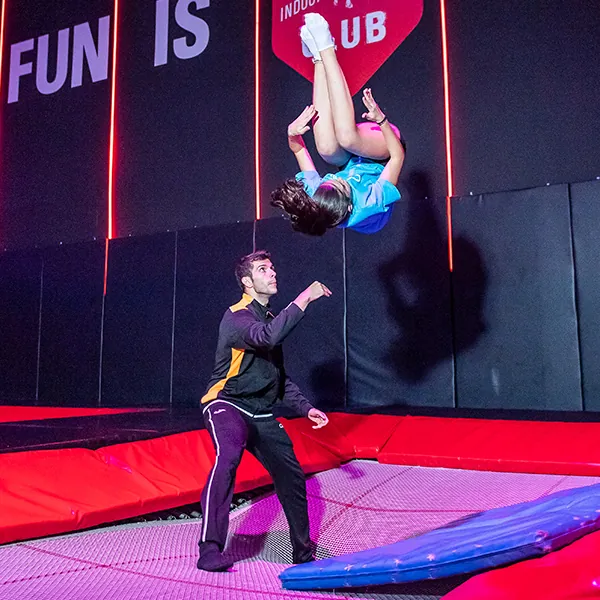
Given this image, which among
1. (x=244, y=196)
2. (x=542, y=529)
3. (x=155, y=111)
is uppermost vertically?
(x=155, y=111)

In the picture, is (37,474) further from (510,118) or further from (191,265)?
(510,118)

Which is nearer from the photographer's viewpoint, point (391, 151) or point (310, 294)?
point (310, 294)

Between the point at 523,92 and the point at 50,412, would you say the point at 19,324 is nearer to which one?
the point at 50,412

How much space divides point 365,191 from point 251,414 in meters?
1.30

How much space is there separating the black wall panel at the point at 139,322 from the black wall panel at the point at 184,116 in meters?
0.32

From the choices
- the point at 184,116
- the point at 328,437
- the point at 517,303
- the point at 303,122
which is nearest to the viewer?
the point at 303,122

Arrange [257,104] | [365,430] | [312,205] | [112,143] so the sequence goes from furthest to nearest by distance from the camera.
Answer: [112,143]
[257,104]
[365,430]
[312,205]

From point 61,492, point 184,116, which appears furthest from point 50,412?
point 184,116

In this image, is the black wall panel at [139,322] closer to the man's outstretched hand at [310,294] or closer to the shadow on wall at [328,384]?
the shadow on wall at [328,384]

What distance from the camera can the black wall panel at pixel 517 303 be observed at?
13.8 ft

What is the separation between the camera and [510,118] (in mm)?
4590

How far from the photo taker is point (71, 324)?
6.07 metres

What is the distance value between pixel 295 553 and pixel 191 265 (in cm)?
356

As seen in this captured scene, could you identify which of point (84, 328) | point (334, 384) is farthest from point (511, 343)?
point (84, 328)
